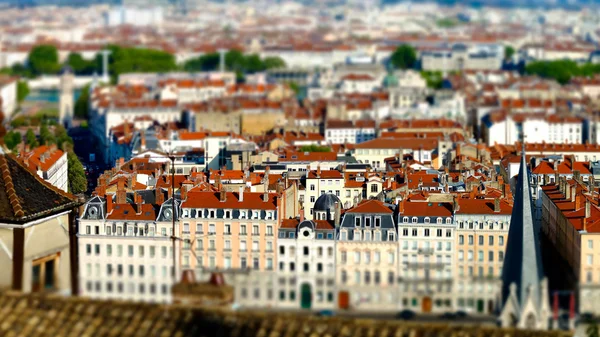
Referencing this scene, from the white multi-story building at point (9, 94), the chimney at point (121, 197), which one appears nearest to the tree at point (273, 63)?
the white multi-story building at point (9, 94)

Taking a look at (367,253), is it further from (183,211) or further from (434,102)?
(434,102)

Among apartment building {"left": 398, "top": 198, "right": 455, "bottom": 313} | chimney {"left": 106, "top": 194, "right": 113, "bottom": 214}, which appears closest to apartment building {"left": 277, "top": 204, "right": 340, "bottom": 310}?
apartment building {"left": 398, "top": 198, "right": 455, "bottom": 313}

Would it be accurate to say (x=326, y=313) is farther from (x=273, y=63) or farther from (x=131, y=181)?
(x=273, y=63)

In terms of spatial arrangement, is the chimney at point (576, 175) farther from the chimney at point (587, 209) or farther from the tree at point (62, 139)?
the tree at point (62, 139)

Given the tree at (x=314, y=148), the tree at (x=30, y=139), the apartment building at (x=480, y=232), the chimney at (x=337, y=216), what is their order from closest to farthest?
the apartment building at (x=480, y=232) → the chimney at (x=337, y=216) → the tree at (x=314, y=148) → the tree at (x=30, y=139)

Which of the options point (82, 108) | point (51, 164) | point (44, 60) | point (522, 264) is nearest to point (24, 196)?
point (522, 264)

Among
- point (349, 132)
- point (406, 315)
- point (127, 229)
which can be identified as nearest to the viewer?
point (406, 315)
